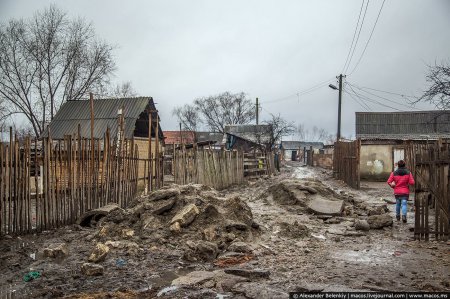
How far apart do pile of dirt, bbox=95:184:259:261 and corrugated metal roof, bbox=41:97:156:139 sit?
1391cm

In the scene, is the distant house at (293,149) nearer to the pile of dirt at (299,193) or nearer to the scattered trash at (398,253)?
the pile of dirt at (299,193)

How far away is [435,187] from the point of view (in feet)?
20.9

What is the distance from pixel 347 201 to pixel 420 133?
23.2m

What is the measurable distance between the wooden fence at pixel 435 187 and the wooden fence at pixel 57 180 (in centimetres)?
721

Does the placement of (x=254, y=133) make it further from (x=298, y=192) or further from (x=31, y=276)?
(x=31, y=276)

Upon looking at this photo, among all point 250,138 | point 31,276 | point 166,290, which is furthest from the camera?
point 250,138

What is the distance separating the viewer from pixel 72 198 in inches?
307

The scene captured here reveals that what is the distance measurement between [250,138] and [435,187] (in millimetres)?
31539

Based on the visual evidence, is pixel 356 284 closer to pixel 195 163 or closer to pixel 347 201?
pixel 347 201

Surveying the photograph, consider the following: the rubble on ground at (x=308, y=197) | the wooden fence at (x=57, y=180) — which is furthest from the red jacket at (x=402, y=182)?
the wooden fence at (x=57, y=180)

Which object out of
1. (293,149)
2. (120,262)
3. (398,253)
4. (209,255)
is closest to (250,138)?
(398,253)

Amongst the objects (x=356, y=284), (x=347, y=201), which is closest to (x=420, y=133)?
(x=347, y=201)

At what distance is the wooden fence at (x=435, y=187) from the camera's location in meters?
6.20

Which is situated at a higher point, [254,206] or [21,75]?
[21,75]
